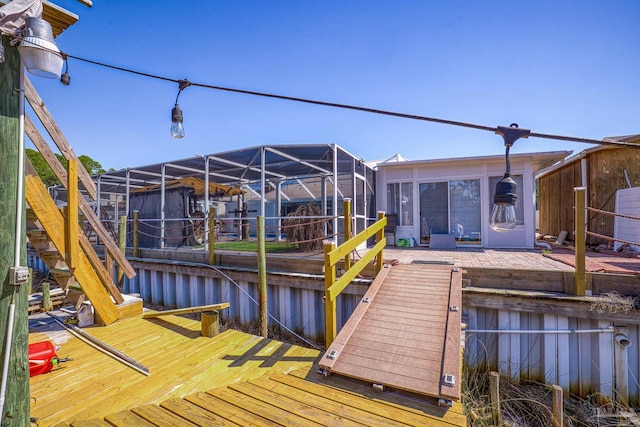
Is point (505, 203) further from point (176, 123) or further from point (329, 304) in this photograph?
point (176, 123)

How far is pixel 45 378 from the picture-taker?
2752 millimetres

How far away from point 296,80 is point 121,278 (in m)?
7.06

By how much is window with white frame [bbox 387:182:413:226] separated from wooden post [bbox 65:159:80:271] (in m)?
8.15

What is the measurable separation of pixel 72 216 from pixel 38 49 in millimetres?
2223

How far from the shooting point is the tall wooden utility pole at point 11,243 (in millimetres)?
1743

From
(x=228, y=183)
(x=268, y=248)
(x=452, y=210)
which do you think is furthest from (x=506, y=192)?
(x=228, y=183)

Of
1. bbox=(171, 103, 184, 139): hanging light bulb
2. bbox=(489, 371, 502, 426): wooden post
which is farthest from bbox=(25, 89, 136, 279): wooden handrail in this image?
bbox=(489, 371, 502, 426): wooden post

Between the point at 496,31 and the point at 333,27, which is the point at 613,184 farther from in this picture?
the point at 333,27

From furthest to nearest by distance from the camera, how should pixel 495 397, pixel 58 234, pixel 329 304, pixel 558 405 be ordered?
pixel 58 234, pixel 329 304, pixel 495 397, pixel 558 405

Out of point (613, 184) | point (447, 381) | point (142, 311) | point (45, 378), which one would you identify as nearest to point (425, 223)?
point (613, 184)

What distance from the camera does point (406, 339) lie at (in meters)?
3.11

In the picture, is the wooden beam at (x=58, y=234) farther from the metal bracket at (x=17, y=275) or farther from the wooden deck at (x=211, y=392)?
the metal bracket at (x=17, y=275)

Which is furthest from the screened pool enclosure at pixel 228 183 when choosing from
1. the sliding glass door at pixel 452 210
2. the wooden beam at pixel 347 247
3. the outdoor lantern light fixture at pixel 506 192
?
the outdoor lantern light fixture at pixel 506 192

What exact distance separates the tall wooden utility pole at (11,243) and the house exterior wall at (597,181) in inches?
471
